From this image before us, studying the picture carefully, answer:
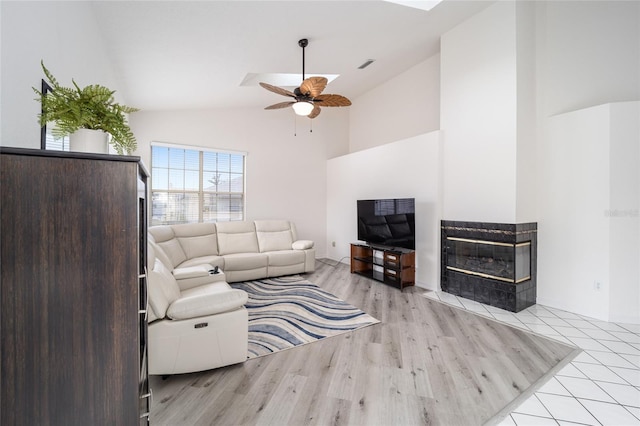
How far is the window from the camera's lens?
512cm

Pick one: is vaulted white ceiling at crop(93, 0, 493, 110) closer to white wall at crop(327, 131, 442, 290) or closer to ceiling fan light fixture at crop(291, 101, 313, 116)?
ceiling fan light fixture at crop(291, 101, 313, 116)

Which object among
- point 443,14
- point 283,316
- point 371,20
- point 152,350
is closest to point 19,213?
point 152,350

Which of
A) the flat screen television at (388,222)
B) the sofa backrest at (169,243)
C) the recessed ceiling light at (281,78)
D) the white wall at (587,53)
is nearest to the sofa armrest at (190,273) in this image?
the sofa backrest at (169,243)

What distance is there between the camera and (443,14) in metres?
3.63

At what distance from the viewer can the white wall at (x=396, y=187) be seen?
166 inches

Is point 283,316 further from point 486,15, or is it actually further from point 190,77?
point 486,15

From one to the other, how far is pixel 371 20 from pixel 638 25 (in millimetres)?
2964

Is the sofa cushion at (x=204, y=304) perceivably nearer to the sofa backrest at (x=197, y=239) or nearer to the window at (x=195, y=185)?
the sofa backrest at (x=197, y=239)

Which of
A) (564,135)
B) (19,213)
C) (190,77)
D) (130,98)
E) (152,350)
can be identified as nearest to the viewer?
(19,213)

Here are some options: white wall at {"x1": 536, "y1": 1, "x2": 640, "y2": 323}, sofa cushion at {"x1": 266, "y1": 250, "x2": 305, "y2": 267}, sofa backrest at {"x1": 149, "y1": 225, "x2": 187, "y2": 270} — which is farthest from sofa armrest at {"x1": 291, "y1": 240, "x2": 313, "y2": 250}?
white wall at {"x1": 536, "y1": 1, "x2": 640, "y2": 323}

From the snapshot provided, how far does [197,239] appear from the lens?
4.89 meters

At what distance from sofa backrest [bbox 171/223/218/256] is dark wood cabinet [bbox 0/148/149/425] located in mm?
4061

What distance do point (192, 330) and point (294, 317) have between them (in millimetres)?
1351

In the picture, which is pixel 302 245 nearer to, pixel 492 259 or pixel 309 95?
pixel 309 95
